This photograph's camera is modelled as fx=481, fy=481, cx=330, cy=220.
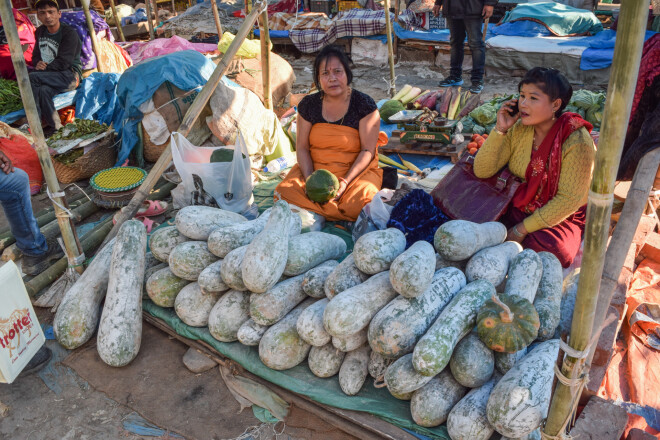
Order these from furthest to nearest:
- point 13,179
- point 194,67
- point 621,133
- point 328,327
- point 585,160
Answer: point 194,67
point 13,179
point 585,160
point 328,327
point 621,133

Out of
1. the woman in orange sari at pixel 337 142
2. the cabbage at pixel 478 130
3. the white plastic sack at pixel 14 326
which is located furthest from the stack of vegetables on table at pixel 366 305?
the cabbage at pixel 478 130

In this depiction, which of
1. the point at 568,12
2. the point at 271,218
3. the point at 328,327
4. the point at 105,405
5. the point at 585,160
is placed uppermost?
the point at 568,12

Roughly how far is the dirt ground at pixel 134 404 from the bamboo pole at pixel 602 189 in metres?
1.17

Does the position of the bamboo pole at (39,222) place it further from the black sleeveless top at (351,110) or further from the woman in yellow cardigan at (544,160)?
the woman in yellow cardigan at (544,160)

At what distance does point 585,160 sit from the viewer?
2.82 metres

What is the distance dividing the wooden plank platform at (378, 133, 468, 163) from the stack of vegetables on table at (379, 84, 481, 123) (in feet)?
2.34

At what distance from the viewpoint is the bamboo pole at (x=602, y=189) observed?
1245 millimetres

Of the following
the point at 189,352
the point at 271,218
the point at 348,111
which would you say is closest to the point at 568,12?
the point at 348,111

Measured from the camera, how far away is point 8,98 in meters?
6.24

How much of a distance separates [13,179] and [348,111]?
100 inches

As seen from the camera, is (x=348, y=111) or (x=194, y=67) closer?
(x=348, y=111)

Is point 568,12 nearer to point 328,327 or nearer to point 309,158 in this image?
point 309,158

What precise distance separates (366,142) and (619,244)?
96.6 inches

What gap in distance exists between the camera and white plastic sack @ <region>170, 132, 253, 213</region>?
391 cm
